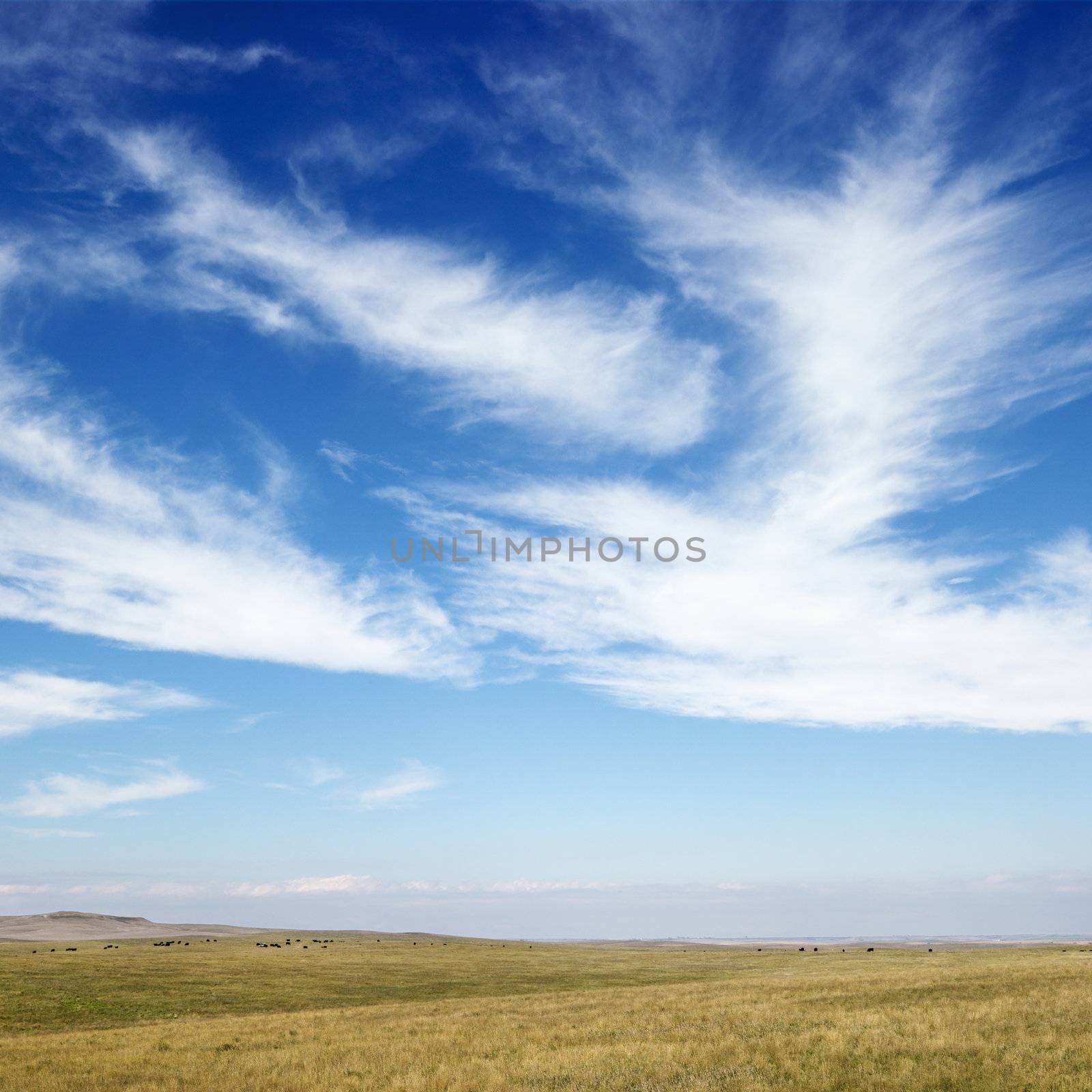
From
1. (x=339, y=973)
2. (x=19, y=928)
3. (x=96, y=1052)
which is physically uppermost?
(x=96, y=1052)

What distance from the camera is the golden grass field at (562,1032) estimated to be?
23.3 m

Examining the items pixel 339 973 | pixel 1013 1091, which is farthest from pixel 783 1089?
pixel 339 973

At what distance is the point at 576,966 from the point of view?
273 ft

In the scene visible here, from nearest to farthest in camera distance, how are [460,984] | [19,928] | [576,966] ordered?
1. [460,984]
2. [576,966]
3. [19,928]

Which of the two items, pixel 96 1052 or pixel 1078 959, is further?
pixel 1078 959

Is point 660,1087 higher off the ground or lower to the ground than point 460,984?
higher

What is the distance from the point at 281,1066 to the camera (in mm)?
26859

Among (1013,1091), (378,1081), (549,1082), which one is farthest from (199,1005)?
(1013,1091)

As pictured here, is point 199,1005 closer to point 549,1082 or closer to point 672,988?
point 672,988

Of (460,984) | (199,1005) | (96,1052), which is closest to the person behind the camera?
(96,1052)

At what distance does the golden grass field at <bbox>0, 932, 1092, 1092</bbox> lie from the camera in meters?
23.3

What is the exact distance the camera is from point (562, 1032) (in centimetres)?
3244

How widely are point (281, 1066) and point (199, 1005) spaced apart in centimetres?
2675

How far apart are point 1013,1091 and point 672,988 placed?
33.3m
